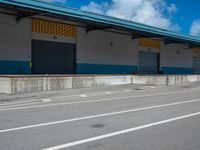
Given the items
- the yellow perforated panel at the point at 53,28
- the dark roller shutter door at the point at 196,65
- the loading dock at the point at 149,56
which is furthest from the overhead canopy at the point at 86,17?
the dark roller shutter door at the point at 196,65

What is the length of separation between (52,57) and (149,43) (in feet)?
58.4

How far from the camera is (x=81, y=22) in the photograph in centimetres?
2989

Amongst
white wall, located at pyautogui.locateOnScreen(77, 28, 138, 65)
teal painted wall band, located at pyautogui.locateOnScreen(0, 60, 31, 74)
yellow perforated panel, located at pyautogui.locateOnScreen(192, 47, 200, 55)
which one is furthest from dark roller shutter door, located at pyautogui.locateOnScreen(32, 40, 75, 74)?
yellow perforated panel, located at pyautogui.locateOnScreen(192, 47, 200, 55)

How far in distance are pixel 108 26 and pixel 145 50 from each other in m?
11.5

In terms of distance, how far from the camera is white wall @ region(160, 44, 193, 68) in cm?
4481

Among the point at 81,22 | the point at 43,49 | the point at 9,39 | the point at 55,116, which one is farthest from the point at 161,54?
the point at 55,116

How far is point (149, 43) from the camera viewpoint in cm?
4178

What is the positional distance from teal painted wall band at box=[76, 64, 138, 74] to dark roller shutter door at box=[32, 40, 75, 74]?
107 cm

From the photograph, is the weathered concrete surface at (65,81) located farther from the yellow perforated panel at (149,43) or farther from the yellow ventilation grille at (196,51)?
the yellow ventilation grille at (196,51)

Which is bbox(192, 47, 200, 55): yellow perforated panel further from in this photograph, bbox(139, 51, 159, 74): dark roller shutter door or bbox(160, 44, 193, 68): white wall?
bbox(139, 51, 159, 74): dark roller shutter door

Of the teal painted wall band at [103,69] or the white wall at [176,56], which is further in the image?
the white wall at [176,56]

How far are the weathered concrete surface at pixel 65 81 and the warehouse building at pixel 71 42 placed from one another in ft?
19.7

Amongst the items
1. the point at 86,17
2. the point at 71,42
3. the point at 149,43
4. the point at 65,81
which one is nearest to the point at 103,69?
the point at 71,42

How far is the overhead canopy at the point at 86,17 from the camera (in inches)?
901
